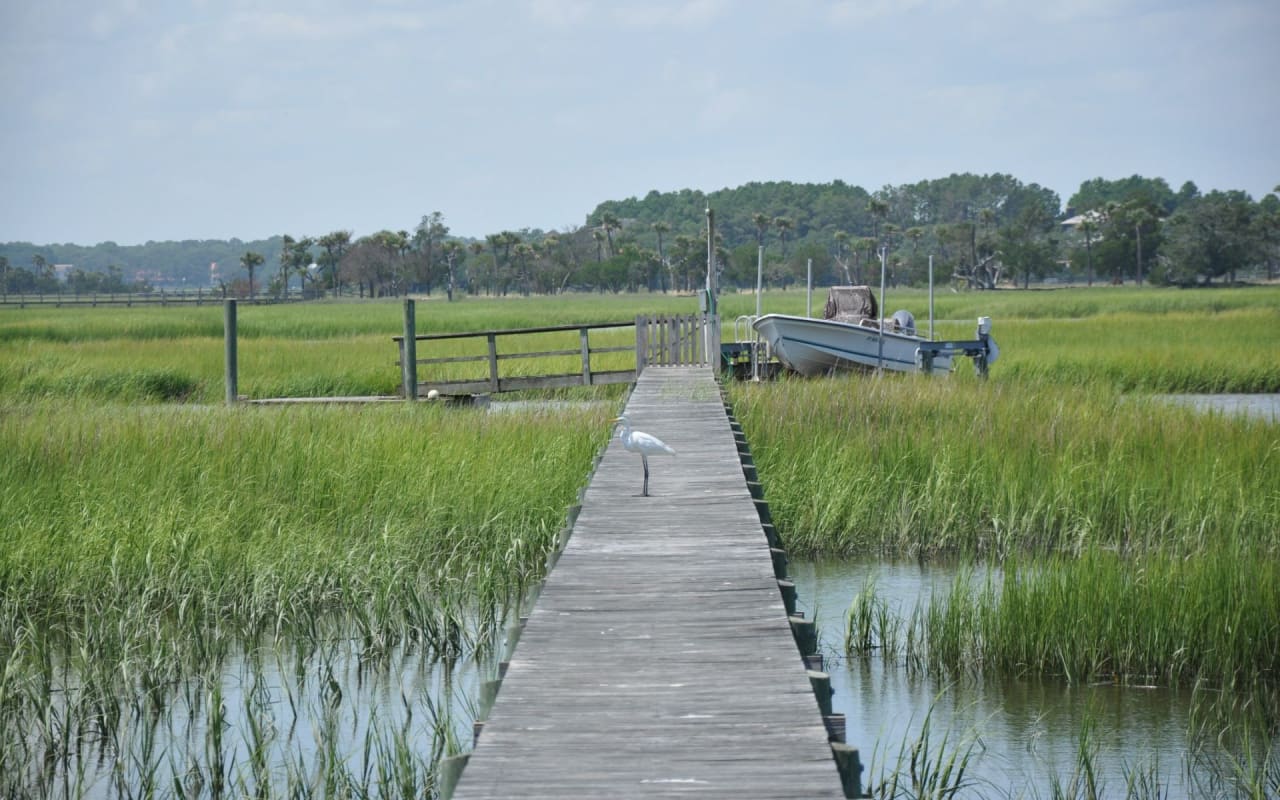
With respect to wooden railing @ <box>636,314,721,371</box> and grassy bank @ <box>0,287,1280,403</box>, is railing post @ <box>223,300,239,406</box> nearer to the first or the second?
grassy bank @ <box>0,287,1280,403</box>

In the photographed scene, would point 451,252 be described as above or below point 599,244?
below

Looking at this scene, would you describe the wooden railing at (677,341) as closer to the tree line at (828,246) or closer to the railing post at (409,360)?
the railing post at (409,360)

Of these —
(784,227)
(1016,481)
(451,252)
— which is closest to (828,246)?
(784,227)

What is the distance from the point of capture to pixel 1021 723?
311 inches

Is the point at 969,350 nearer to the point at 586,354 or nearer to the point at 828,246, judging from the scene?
the point at 586,354

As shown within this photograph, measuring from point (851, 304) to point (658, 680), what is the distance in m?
21.2

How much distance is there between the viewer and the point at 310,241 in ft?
466

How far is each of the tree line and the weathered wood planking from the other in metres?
75.2

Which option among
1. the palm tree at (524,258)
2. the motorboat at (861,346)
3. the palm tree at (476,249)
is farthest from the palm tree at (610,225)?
the motorboat at (861,346)

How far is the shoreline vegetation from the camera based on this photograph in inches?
310

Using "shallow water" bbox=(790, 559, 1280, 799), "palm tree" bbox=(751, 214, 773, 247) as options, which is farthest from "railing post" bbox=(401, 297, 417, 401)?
"palm tree" bbox=(751, 214, 773, 247)

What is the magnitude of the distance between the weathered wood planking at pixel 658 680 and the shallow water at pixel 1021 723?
1.18m

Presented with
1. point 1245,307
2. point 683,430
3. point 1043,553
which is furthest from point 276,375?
point 1245,307

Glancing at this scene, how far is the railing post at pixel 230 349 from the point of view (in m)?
21.0
